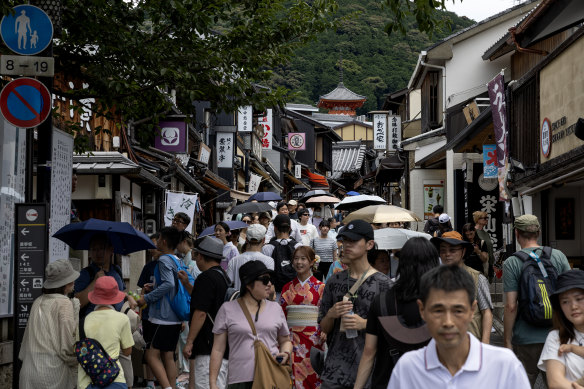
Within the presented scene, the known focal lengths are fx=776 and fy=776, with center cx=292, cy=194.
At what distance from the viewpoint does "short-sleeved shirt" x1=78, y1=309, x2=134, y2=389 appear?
20.1 feet

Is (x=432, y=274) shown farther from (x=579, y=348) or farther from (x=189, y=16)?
(x=189, y=16)

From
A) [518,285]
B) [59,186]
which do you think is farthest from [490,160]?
[518,285]

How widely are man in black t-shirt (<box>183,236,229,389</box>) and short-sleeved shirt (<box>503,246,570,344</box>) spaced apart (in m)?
2.55

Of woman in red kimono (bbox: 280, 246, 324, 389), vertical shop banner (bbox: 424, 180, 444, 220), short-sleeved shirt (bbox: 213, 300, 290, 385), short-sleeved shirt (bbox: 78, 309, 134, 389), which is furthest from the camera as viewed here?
vertical shop banner (bbox: 424, 180, 444, 220)

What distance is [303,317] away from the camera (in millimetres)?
7188

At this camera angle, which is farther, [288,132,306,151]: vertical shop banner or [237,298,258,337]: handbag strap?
[288,132,306,151]: vertical shop banner

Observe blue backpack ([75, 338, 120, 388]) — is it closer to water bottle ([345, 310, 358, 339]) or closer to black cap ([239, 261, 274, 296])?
black cap ([239, 261, 274, 296])

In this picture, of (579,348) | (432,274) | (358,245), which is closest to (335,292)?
(358,245)

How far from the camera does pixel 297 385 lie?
6934mm

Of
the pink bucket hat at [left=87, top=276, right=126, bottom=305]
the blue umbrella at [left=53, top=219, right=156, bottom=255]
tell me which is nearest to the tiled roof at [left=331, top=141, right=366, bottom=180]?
the blue umbrella at [left=53, top=219, right=156, bottom=255]

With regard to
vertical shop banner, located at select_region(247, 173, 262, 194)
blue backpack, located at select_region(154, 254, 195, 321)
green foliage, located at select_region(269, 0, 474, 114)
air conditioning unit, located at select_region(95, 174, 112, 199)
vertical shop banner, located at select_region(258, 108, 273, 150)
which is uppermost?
green foliage, located at select_region(269, 0, 474, 114)

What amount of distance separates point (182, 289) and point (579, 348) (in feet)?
16.8

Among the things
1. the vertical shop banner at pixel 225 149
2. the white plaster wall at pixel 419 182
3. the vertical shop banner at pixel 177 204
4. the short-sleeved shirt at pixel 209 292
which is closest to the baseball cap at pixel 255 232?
the short-sleeved shirt at pixel 209 292

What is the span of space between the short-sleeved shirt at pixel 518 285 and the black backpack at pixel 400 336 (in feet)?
7.70
